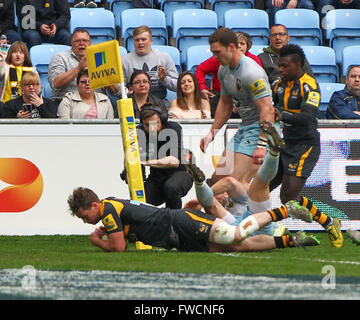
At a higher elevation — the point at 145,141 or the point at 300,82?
the point at 300,82

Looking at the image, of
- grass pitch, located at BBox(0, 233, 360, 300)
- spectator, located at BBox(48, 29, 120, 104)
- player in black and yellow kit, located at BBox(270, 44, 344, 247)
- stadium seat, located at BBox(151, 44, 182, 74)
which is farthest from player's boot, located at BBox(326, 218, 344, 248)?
stadium seat, located at BBox(151, 44, 182, 74)

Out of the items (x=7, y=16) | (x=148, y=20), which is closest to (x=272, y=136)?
(x=148, y=20)

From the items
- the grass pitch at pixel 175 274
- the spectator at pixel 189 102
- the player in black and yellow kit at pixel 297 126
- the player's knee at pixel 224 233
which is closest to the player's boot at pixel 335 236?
the player in black and yellow kit at pixel 297 126

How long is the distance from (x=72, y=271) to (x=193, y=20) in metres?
7.21

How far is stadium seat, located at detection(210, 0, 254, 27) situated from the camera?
522 inches

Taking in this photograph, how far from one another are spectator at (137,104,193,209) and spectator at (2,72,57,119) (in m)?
1.54

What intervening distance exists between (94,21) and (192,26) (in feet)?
4.72

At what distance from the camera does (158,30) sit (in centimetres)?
1241

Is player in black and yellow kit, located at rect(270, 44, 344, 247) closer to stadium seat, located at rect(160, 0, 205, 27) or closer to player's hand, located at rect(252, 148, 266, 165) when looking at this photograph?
player's hand, located at rect(252, 148, 266, 165)

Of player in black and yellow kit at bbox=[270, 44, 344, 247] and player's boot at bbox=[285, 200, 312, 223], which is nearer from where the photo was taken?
player's boot at bbox=[285, 200, 312, 223]

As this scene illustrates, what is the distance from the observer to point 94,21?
12258mm

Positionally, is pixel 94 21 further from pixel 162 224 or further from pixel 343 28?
pixel 162 224

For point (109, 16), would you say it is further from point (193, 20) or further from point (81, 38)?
point (81, 38)

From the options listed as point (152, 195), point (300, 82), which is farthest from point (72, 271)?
point (300, 82)
